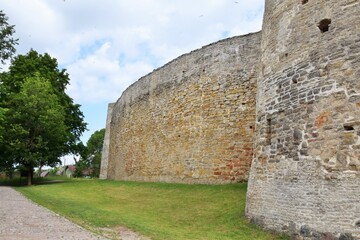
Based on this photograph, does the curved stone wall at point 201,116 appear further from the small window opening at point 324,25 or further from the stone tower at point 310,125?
the small window opening at point 324,25

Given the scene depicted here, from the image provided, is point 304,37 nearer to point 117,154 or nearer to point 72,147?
point 117,154

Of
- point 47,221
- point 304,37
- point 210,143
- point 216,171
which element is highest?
point 304,37

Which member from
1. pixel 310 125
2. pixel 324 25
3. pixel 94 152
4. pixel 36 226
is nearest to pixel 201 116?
pixel 310 125

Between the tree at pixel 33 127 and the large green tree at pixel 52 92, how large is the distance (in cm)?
9

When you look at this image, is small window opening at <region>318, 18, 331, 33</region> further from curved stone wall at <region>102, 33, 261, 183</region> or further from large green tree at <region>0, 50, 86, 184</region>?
large green tree at <region>0, 50, 86, 184</region>

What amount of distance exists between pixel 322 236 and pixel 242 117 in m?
8.47

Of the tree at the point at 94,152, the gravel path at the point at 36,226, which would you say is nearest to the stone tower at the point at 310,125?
the gravel path at the point at 36,226

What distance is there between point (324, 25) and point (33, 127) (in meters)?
20.7

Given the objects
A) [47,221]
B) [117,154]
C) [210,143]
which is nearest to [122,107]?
[117,154]

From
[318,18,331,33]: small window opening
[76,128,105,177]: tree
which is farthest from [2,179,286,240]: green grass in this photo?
[76,128,105,177]: tree

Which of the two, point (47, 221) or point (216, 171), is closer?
point (47, 221)

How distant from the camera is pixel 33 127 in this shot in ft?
81.7

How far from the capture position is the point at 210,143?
16.6 meters

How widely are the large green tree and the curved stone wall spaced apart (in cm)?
734
